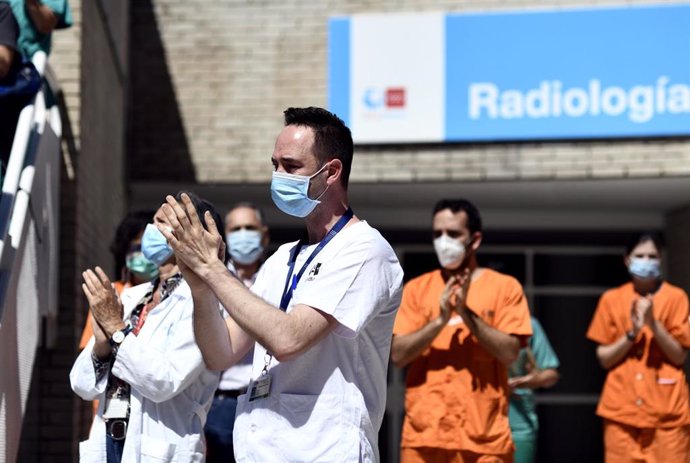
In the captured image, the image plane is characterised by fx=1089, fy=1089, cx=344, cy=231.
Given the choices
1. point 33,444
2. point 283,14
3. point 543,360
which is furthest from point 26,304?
point 283,14

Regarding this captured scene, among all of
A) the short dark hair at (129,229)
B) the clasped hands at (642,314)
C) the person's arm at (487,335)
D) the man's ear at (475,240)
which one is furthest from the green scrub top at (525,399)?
the short dark hair at (129,229)

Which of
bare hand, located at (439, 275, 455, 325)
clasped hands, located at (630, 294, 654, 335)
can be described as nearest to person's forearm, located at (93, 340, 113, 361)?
bare hand, located at (439, 275, 455, 325)

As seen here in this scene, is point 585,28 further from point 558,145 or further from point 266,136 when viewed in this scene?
point 266,136

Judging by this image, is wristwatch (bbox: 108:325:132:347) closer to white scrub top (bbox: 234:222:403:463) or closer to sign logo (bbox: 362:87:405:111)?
white scrub top (bbox: 234:222:403:463)

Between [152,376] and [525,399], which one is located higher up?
[152,376]

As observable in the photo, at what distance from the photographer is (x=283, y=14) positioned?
11609 millimetres

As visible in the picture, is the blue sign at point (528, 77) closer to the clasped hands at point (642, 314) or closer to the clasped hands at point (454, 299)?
the clasped hands at point (642, 314)

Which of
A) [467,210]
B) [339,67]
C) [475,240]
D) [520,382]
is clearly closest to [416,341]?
[475,240]

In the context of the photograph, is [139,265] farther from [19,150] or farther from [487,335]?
[487,335]

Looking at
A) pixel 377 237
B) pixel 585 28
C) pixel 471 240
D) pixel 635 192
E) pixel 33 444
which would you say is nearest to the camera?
pixel 377 237

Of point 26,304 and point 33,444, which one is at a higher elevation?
point 26,304

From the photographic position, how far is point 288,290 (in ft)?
11.2

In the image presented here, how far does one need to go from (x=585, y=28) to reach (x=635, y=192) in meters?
2.23

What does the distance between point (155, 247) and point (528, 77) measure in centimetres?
716
